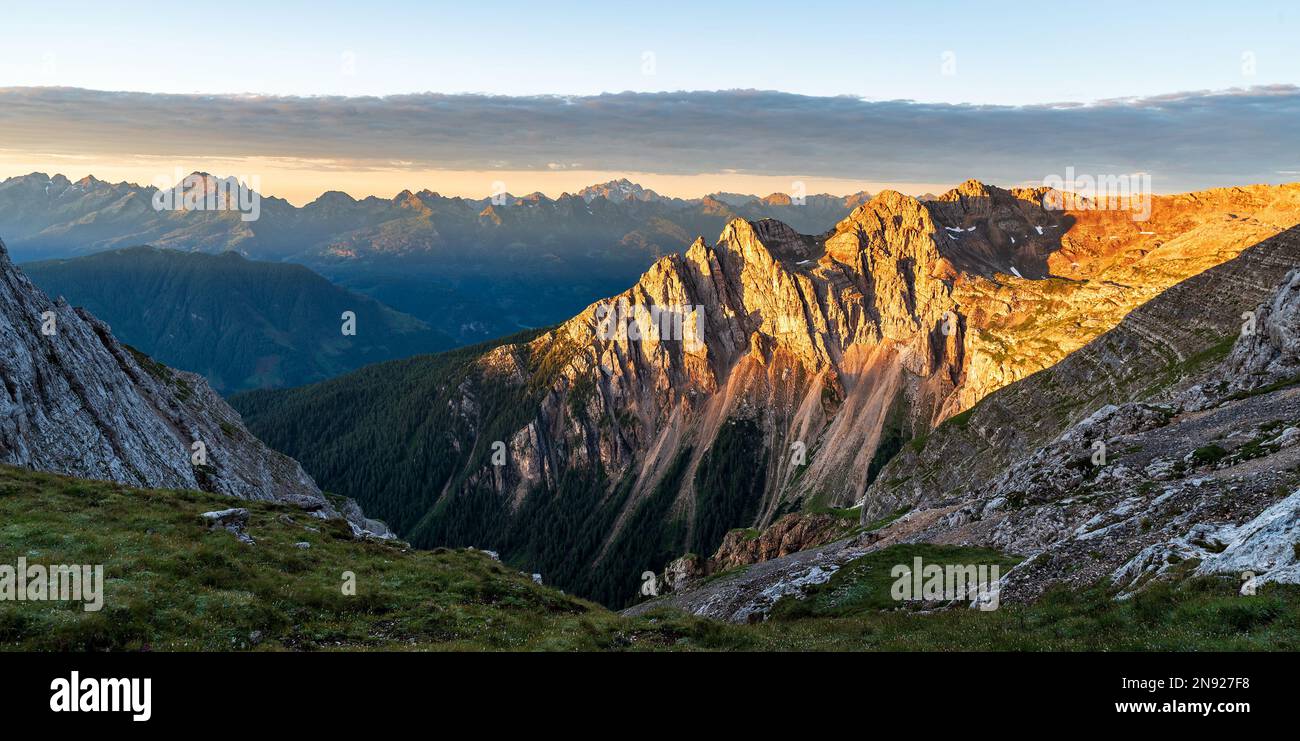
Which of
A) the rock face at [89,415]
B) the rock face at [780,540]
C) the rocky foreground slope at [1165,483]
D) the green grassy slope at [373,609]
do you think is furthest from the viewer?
the rock face at [780,540]

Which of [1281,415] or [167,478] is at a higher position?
[1281,415]

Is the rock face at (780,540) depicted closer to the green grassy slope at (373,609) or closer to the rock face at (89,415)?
the rock face at (89,415)

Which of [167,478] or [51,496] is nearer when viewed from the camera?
[51,496]

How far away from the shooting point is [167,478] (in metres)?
71.2

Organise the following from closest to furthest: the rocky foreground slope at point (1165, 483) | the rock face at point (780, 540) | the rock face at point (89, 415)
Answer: the rocky foreground slope at point (1165, 483), the rock face at point (89, 415), the rock face at point (780, 540)

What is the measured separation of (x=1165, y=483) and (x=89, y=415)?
8824cm

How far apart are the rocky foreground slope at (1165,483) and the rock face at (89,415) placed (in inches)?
2140

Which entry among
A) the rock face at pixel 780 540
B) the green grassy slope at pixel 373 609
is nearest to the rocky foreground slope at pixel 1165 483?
the green grassy slope at pixel 373 609

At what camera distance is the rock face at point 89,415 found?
193ft

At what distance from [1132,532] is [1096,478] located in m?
16.7

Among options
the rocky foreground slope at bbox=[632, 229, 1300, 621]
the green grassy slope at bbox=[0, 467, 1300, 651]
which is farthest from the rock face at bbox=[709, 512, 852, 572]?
the green grassy slope at bbox=[0, 467, 1300, 651]

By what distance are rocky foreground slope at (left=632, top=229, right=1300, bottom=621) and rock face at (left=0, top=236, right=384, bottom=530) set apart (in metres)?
54.3
